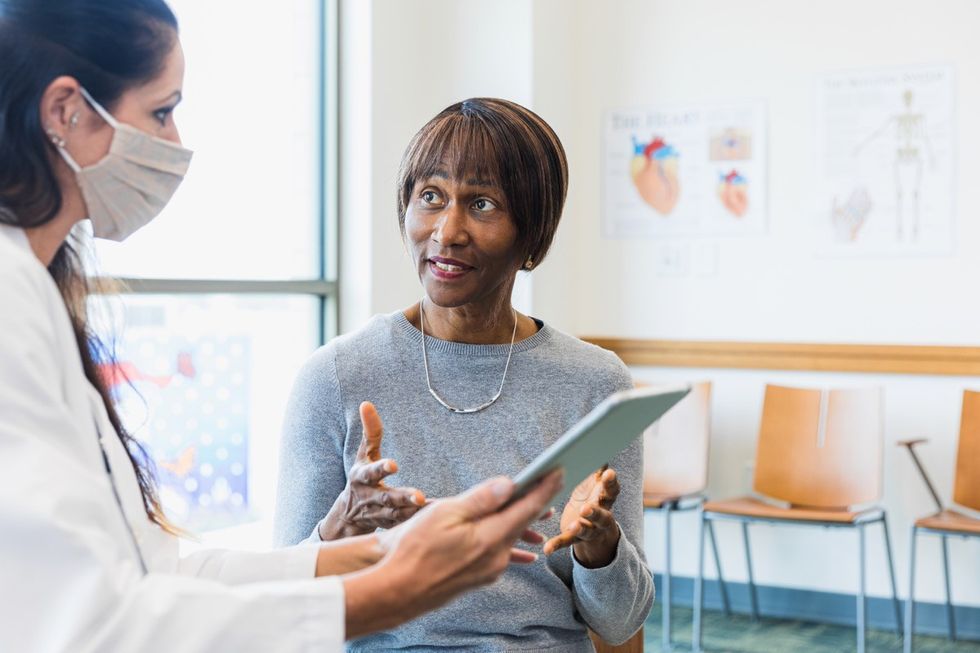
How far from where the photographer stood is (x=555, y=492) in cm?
112

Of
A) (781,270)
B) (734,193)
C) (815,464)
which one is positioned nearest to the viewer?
(815,464)

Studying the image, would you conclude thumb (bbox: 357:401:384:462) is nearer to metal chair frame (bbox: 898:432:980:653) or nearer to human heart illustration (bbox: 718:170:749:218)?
metal chair frame (bbox: 898:432:980:653)

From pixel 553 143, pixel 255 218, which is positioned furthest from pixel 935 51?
pixel 553 143

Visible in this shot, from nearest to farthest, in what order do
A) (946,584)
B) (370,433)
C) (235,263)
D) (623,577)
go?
(370,433) → (623,577) → (235,263) → (946,584)

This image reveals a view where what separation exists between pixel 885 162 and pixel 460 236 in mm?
3607

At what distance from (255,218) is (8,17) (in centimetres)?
339

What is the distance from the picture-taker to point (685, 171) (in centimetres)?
527

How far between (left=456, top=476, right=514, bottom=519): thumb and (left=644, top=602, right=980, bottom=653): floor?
356 centimetres

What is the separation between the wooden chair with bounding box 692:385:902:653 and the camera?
175 inches

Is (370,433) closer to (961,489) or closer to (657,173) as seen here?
(961,489)

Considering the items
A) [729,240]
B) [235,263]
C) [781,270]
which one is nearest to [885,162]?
[781,270]

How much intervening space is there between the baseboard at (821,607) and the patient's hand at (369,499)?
3.80 metres

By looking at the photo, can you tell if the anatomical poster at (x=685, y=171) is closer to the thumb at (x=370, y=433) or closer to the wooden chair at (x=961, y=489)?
the wooden chair at (x=961, y=489)

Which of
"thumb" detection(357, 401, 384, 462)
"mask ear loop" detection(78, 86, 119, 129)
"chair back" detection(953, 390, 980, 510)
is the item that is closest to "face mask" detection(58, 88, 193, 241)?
"mask ear loop" detection(78, 86, 119, 129)
